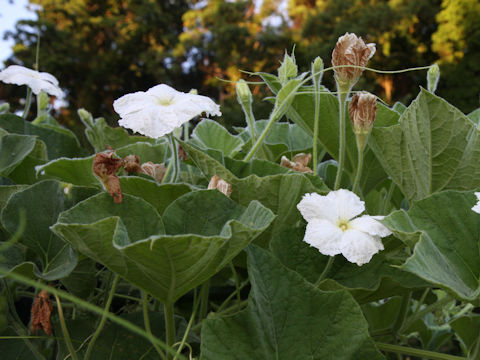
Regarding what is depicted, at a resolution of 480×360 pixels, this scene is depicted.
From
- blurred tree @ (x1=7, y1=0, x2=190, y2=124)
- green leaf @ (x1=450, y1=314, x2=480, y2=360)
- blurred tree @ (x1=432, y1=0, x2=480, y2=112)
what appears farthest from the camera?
blurred tree @ (x1=7, y1=0, x2=190, y2=124)

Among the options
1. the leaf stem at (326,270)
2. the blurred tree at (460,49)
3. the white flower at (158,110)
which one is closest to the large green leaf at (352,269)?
the leaf stem at (326,270)

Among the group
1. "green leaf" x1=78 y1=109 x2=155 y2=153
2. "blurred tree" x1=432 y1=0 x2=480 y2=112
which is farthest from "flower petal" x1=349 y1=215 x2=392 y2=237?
"blurred tree" x1=432 y1=0 x2=480 y2=112

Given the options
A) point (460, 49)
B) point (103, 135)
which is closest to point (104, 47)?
point (460, 49)

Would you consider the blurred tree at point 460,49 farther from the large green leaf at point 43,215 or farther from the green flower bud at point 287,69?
the large green leaf at point 43,215

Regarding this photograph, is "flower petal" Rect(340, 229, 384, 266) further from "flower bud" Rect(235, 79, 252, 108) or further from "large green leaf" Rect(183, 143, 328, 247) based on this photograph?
"flower bud" Rect(235, 79, 252, 108)

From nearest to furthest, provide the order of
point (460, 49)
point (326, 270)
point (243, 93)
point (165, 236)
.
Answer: point (165, 236) < point (326, 270) < point (243, 93) < point (460, 49)

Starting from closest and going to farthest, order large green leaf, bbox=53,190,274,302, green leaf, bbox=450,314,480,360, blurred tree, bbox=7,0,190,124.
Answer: large green leaf, bbox=53,190,274,302 < green leaf, bbox=450,314,480,360 < blurred tree, bbox=7,0,190,124

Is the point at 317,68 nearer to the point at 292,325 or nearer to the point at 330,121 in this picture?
the point at 330,121
